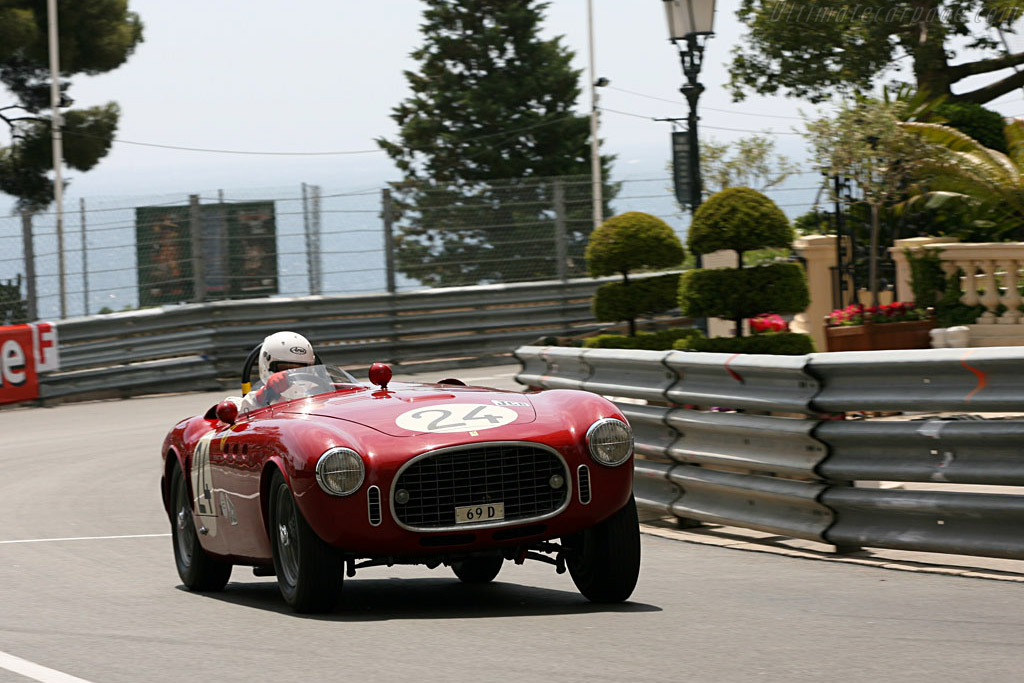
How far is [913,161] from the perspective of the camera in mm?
24188

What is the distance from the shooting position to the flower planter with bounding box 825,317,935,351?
1947cm

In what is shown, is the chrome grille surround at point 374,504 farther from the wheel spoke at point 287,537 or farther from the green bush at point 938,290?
the green bush at point 938,290

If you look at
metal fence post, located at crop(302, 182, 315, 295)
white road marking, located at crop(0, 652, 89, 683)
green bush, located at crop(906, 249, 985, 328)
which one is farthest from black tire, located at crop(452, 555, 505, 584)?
metal fence post, located at crop(302, 182, 315, 295)

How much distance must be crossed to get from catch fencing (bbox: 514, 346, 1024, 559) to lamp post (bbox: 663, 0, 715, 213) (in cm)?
729

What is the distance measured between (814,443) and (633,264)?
1169 centimetres

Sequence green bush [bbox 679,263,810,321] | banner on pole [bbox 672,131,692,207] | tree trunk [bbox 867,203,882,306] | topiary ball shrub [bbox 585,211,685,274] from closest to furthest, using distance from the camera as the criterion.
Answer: green bush [bbox 679,263,810,321] → topiary ball shrub [bbox 585,211,685,274] → banner on pole [bbox 672,131,692,207] → tree trunk [bbox 867,203,882,306]

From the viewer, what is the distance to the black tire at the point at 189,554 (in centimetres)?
838

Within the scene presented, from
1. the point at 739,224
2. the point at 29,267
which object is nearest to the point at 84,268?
the point at 29,267

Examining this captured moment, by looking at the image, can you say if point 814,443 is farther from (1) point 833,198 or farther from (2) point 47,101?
(2) point 47,101

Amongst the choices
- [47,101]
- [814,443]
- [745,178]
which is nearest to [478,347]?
[745,178]

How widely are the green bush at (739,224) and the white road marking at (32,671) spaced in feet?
37.0

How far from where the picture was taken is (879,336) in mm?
19734

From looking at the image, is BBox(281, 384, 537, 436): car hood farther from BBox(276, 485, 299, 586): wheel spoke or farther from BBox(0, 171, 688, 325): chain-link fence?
BBox(0, 171, 688, 325): chain-link fence

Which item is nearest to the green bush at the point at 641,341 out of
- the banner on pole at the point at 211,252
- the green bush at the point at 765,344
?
the green bush at the point at 765,344
